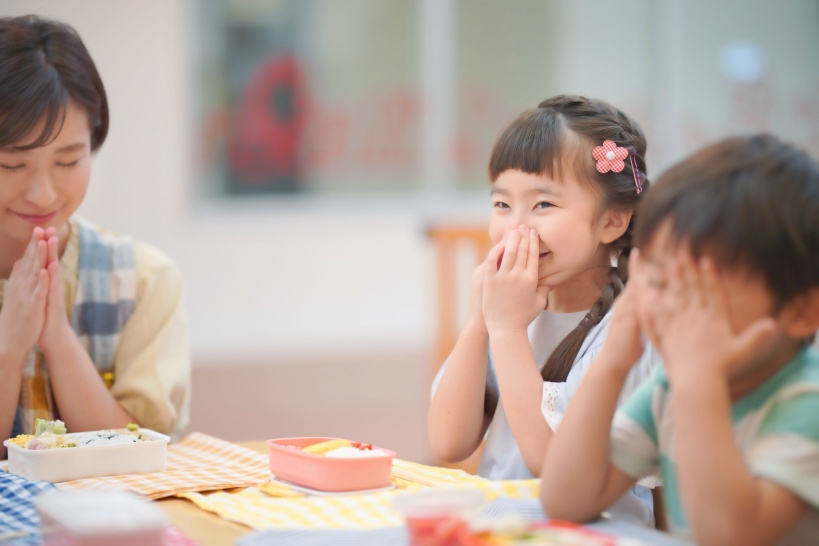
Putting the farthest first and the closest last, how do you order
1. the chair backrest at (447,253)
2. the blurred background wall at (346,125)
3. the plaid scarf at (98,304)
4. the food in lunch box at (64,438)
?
the blurred background wall at (346,125), the chair backrest at (447,253), the plaid scarf at (98,304), the food in lunch box at (64,438)

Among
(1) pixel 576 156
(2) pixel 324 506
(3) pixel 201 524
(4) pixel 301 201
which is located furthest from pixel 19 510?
(4) pixel 301 201

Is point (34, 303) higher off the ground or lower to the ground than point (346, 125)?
lower

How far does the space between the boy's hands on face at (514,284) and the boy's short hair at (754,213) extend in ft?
1.52

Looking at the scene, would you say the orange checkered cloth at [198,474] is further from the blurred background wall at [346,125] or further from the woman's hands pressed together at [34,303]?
the blurred background wall at [346,125]

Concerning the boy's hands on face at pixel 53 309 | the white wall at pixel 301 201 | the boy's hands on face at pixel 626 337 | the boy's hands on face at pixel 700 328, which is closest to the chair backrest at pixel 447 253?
the boy's hands on face at pixel 53 309

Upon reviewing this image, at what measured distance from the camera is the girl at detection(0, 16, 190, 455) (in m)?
1.57

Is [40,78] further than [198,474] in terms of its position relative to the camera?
Yes

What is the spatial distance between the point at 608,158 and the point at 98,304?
932mm

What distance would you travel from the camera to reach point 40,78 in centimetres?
160

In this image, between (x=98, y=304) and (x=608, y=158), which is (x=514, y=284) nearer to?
(x=608, y=158)

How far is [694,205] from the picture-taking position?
0.93 metres

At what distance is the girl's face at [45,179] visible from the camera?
1595mm

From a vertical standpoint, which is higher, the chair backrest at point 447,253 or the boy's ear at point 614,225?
the boy's ear at point 614,225

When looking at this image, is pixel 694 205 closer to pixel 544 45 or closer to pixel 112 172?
pixel 112 172
